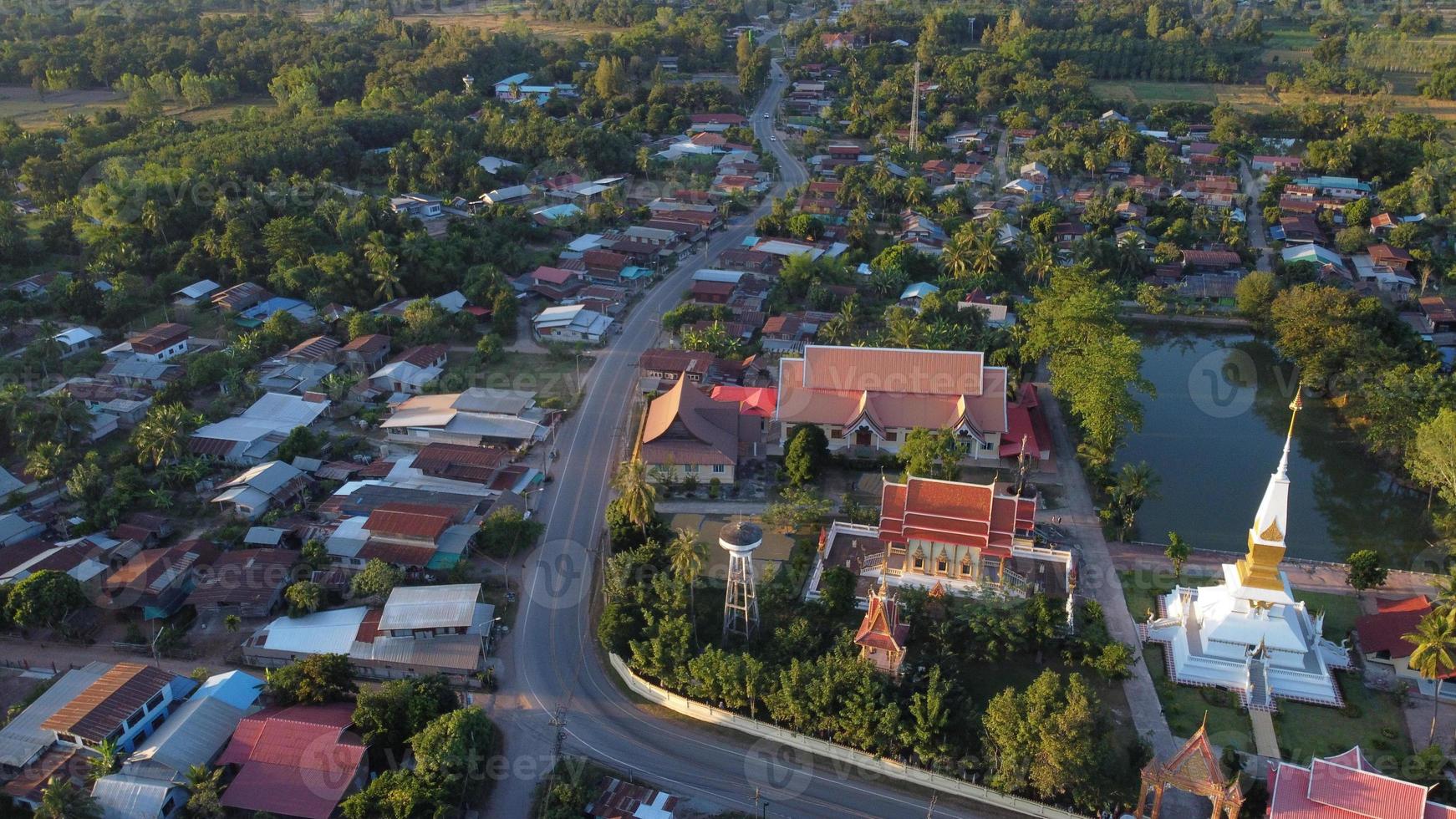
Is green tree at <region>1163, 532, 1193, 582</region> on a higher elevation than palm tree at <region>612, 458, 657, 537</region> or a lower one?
lower

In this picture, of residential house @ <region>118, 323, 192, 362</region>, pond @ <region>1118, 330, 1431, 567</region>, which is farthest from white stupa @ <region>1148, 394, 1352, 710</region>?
residential house @ <region>118, 323, 192, 362</region>

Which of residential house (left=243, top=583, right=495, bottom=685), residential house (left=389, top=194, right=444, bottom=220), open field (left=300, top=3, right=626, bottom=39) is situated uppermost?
open field (left=300, top=3, right=626, bottom=39)

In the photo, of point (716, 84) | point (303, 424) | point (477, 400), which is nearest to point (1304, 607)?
point (477, 400)

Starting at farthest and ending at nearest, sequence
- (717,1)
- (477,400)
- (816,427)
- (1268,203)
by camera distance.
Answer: (717,1), (1268,203), (477,400), (816,427)

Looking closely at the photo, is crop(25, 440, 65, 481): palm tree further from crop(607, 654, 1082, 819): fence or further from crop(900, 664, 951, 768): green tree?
crop(900, 664, 951, 768): green tree

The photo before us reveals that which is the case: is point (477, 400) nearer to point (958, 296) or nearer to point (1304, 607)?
point (958, 296)
